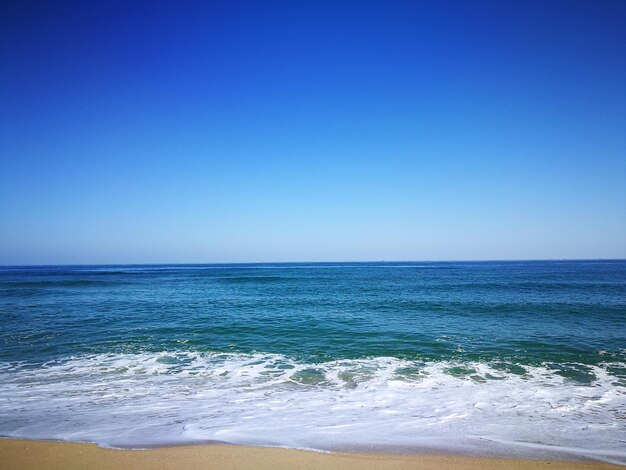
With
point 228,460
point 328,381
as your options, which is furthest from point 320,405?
point 228,460

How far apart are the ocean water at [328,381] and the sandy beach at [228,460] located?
1.01 feet

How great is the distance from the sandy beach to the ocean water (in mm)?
307

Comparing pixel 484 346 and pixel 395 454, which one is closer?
pixel 395 454

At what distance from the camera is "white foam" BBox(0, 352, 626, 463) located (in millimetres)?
5969

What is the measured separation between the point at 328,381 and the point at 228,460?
5044mm

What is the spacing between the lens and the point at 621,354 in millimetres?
12406

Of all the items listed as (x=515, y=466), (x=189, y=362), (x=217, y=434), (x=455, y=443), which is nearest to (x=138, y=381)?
(x=189, y=362)

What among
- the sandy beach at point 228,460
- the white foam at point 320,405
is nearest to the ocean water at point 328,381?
the white foam at point 320,405

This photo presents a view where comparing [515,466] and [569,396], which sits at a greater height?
[515,466]

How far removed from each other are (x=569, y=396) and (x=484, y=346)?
17.7 feet

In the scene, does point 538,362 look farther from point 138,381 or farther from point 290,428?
point 138,381

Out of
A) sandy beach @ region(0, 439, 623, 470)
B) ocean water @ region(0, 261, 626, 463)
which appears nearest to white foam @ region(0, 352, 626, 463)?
ocean water @ region(0, 261, 626, 463)

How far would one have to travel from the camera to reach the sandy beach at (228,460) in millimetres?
5027

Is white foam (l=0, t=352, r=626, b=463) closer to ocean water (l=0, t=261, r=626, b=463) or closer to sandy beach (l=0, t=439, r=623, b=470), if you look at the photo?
ocean water (l=0, t=261, r=626, b=463)
